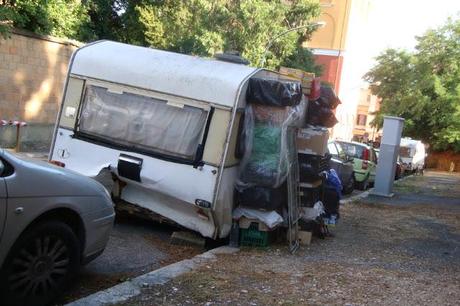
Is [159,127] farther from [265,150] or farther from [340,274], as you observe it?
[340,274]

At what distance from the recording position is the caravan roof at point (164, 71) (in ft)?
23.9

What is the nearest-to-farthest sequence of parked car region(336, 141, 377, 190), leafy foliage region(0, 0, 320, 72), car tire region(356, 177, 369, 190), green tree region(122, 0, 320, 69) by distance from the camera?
leafy foliage region(0, 0, 320, 72), parked car region(336, 141, 377, 190), car tire region(356, 177, 369, 190), green tree region(122, 0, 320, 69)

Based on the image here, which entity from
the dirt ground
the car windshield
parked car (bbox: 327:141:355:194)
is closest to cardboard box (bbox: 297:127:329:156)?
the dirt ground

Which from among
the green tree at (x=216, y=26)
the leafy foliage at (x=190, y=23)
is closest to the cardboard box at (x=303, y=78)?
the leafy foliage at (x=190, y=23)

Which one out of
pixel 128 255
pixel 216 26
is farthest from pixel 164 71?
pixel 216 26

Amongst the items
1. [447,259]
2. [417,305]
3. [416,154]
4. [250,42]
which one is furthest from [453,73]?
[417,305]

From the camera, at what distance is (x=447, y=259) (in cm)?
802

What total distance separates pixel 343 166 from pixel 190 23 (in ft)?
44.8

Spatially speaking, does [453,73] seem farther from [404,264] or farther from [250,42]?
[404,264]

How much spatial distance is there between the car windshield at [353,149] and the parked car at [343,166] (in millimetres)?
1008

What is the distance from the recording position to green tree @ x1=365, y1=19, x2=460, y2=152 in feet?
134

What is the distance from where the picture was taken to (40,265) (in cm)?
455

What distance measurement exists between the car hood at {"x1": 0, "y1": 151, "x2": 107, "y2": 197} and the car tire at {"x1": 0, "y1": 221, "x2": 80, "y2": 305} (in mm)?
283

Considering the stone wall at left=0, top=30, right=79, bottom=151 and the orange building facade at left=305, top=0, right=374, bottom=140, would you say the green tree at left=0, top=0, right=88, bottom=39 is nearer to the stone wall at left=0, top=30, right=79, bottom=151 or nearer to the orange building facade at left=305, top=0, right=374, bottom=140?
the stone wall at left=0, top=30, right=79, bottom=151
